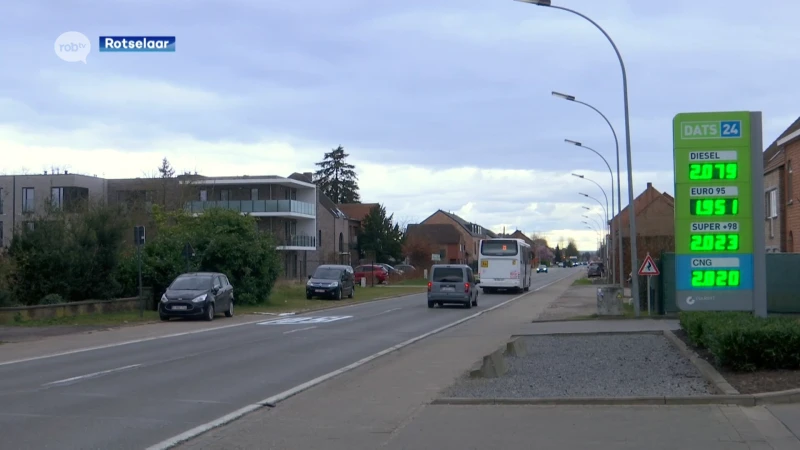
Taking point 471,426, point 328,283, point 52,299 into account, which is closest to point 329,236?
point 328,283

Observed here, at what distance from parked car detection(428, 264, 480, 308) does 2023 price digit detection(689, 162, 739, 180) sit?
20563 mm

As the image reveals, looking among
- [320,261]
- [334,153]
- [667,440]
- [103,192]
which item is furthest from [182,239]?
[334,153]

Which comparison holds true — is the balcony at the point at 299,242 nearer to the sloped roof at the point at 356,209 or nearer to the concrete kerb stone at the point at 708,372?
the sloped roof at the point at 356,209

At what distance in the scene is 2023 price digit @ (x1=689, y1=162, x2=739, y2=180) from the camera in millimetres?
15547

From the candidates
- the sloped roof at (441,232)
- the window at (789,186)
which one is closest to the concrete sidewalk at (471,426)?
the window at (789,186)

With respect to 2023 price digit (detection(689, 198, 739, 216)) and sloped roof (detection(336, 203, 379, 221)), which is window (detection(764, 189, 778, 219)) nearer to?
2023 price digit (detection(689, 198, 739, 216))

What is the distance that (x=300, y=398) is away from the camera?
12.1 meters

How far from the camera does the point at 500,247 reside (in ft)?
162

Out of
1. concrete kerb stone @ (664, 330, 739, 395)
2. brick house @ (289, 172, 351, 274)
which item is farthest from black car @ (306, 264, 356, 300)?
brick house @ (289, 172, 351, 274)

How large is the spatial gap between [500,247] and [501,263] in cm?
135

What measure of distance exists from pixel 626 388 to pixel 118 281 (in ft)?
79.1

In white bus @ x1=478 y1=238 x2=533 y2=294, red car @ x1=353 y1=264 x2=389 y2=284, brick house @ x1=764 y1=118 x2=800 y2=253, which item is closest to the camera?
brick house @ x1=764 y1=118 x2=800 y2=253

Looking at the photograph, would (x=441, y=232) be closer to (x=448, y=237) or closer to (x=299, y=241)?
(x=448, y=237)

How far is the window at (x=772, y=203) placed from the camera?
38.3 m
